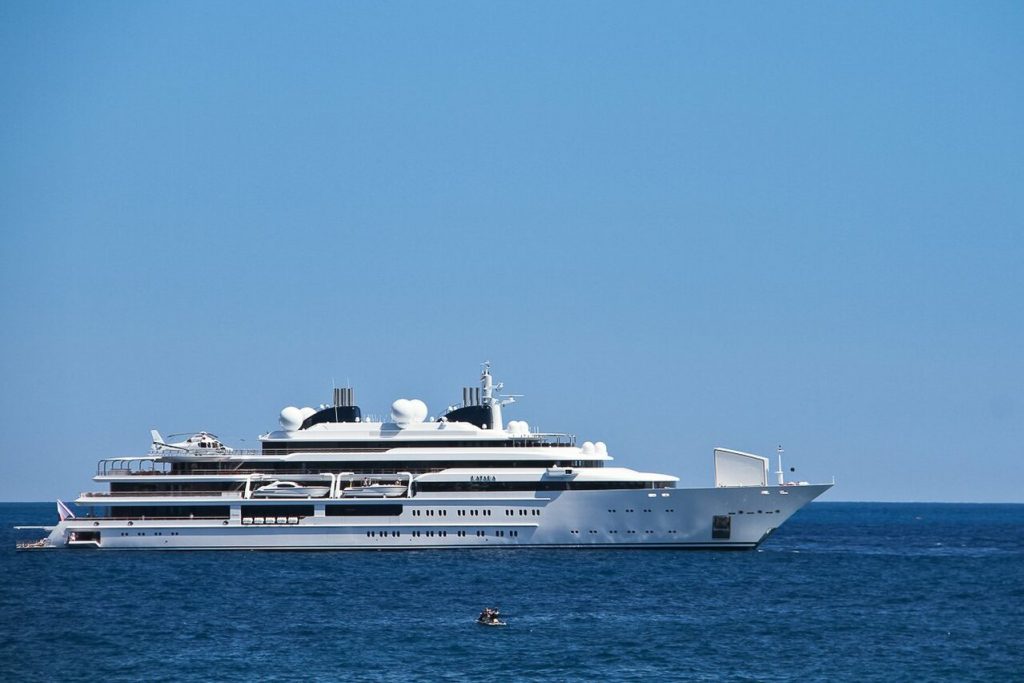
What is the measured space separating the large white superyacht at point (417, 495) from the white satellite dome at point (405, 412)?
0.25ft

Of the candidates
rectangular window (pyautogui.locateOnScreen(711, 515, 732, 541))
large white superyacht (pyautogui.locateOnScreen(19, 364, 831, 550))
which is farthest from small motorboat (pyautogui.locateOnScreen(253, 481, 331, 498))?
rectangular window (pyautogui.locateOnScreen(711, 515, 732, 541))

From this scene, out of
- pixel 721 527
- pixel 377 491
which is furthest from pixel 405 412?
pixel 721 527

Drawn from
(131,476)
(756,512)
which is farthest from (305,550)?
(756,512)

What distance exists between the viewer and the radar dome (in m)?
71.1

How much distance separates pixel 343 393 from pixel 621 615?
1169 inches

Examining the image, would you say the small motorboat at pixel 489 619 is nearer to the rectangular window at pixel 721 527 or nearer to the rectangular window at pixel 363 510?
the rectangular window at pixel 363 510

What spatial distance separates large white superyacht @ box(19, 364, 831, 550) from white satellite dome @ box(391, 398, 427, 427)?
0.25ft

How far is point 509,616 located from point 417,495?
22123 millimetres

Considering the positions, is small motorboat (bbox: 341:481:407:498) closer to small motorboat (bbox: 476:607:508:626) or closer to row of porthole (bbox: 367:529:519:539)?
row of porthole (bbox: 367:529:519:539)

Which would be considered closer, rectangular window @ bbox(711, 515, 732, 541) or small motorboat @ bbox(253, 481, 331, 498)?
rectangular window @ bbox(711, 515, 732, 541)

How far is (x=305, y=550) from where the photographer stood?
68.4 m

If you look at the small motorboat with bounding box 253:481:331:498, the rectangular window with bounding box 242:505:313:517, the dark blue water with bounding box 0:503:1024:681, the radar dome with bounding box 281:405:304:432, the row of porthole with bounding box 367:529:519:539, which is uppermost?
the radar dome with bounding box 281:405:304:432

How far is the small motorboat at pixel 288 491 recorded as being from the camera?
6856 centimetres

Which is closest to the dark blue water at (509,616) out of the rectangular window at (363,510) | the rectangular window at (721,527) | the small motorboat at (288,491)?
the rectangular window at (721,527)
